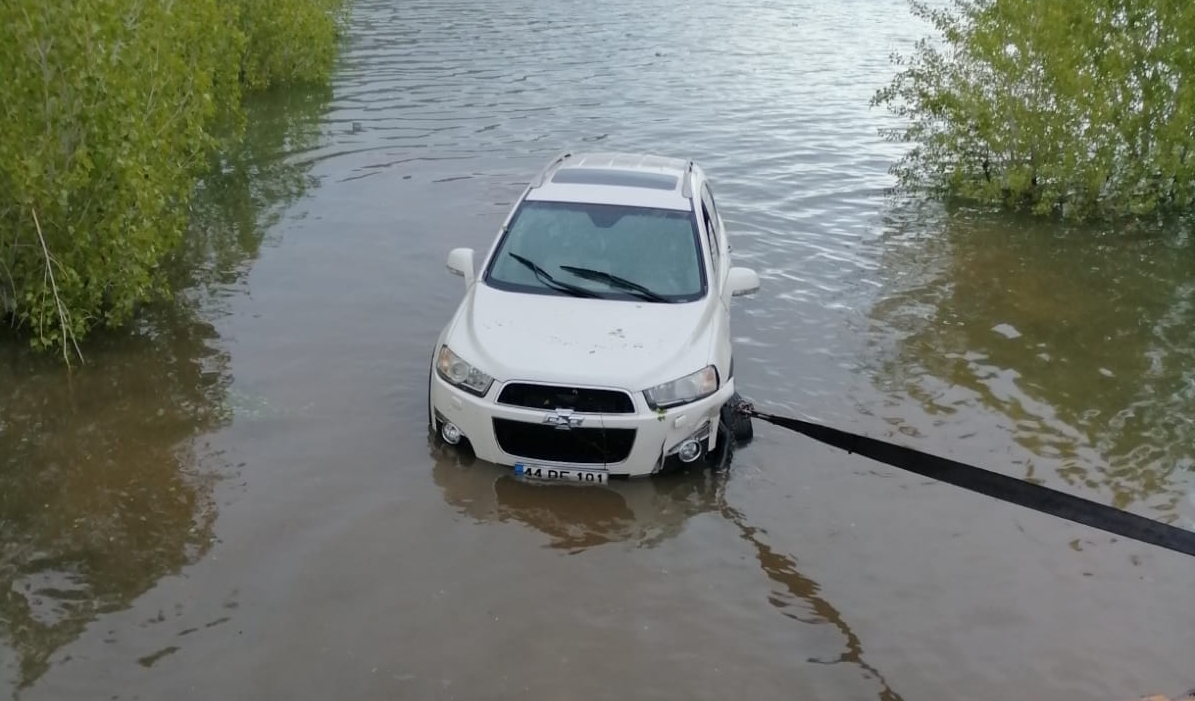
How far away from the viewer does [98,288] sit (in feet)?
31.2

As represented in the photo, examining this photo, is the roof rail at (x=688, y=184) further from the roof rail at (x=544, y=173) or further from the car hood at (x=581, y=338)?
the car hood at (x=581, y=338)

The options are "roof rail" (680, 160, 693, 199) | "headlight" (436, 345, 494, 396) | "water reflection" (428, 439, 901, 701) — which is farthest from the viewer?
"roof rail" (680, 160, 693, 199)

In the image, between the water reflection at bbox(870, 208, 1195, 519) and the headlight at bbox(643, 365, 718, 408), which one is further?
the water reflection at bbox(870, 208, 1195, 519)

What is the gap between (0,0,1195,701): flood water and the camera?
18.7ft

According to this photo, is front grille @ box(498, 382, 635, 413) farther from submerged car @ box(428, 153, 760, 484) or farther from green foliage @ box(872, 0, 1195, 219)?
green foliage @ box(872, 0, 1195, 219)

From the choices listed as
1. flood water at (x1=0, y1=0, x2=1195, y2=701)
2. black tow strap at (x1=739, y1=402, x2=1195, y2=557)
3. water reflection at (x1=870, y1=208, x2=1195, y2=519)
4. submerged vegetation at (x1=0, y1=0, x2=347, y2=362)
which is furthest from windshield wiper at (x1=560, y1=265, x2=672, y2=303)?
submerged vegetation at (x1=0, y1=0, x2=347, y2=362)

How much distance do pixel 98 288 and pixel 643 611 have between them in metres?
6.11

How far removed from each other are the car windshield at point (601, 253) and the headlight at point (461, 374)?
2.91 ft

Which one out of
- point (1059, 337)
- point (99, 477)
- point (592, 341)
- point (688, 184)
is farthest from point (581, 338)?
point (1059, 337)

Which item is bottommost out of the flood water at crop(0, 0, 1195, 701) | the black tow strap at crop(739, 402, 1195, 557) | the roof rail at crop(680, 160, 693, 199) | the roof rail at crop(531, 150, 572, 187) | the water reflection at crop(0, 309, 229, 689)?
the water reflection at crop(0, 309, 229, 689)

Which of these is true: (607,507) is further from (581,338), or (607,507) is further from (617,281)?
(617,281)

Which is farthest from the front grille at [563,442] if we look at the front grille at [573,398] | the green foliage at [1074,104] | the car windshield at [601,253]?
the green foliage at [1074,104]

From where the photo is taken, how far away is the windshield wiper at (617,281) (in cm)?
791

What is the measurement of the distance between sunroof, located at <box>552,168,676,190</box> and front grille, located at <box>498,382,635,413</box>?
2601mm
